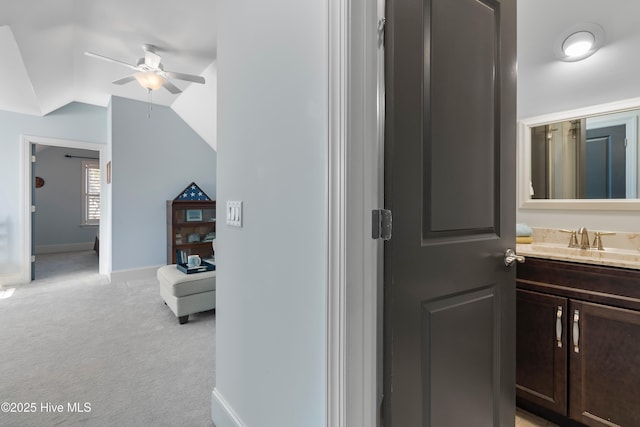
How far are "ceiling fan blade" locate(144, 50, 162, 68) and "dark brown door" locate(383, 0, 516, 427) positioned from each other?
2.98 metres

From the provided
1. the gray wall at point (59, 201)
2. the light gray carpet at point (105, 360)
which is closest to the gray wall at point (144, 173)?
the light gray carpet at point (105, 360)

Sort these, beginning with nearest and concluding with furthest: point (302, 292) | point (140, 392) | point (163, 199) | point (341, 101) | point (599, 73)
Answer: point (341, 101) → point (302, 292) → point (599, 73) → point (140, 392) → point (163, 199)

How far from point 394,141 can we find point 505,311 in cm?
91

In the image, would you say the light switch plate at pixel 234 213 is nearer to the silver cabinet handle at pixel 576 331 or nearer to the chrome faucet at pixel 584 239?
the silver cabinet handle at pixel 576 331

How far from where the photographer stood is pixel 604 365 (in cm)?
129

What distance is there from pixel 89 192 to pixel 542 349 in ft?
28.9

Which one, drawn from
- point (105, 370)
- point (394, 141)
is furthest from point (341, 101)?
point (105, 370)

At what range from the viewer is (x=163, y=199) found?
186 inches

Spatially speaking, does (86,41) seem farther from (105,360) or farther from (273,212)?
(273,212)

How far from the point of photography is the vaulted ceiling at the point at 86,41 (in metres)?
2.34

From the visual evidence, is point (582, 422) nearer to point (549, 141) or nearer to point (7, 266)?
point (549, 141)

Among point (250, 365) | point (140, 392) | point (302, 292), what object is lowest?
point (140, 392)

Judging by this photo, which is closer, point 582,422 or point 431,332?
point 431,332

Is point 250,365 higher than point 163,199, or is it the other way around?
point 163,199
